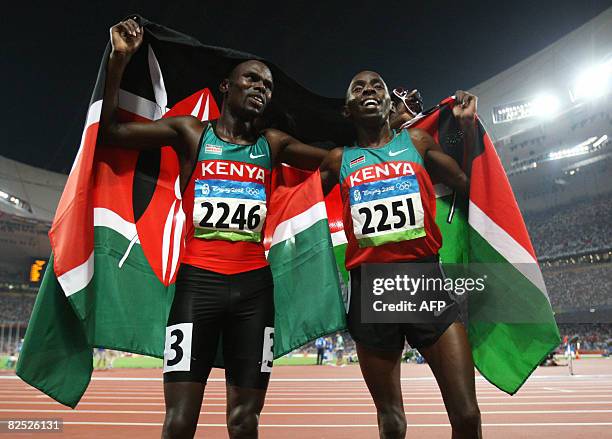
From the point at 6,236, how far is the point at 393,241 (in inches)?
1661

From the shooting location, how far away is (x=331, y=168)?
3.29m

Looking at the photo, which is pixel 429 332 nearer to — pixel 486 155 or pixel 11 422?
pixel 486 155

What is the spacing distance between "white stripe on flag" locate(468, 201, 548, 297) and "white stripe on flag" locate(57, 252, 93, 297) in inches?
93.3

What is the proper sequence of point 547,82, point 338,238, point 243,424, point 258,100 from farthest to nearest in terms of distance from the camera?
point 547,82
point 338,238
point 258,100
point 243,424

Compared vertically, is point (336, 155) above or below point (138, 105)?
below

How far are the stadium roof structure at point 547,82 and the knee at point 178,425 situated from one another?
101 feet

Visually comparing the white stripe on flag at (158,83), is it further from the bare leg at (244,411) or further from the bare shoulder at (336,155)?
the bare leg at (244,411)

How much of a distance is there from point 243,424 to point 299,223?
134cm

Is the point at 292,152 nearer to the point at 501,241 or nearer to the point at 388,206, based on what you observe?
the point at 388,206

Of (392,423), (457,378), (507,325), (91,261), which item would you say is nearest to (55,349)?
(91,261)

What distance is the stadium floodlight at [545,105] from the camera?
3100 cm

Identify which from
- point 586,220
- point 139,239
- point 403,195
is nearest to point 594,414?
point 403,195

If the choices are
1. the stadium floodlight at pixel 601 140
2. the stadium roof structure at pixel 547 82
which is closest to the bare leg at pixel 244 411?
the stadium roof structure at pixel 547 82

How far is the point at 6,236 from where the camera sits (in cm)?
3850
